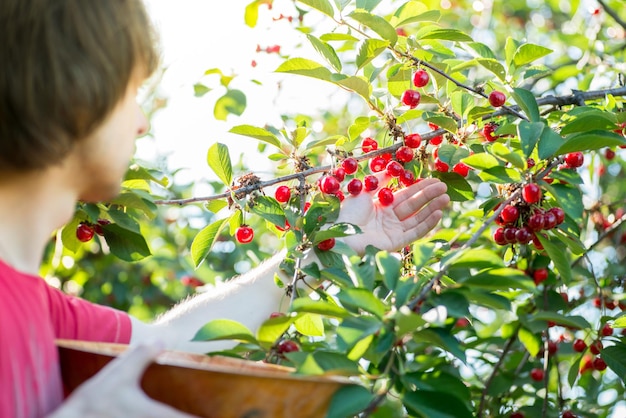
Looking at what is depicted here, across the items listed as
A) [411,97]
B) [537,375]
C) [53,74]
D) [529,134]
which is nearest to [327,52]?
[411,97]

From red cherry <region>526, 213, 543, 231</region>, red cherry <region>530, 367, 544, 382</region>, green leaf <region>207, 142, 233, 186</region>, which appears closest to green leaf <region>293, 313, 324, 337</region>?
green leaf <region>207, 142, 233, 186</region>

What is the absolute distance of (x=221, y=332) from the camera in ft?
4.09

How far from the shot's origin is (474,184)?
252cm

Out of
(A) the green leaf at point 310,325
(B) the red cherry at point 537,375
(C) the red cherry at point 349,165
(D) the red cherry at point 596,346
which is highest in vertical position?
(C) the red cherry at point 349,165

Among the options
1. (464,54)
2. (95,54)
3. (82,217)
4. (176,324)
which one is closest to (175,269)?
(464,54)

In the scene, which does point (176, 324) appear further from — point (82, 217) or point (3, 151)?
point (3, 151)

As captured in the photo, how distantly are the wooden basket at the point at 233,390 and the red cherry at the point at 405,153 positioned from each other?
2.79 ft

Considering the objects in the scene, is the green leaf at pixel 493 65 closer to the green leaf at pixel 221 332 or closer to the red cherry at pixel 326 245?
the red cherry at pixel 326 245

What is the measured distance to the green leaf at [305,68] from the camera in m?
1.75

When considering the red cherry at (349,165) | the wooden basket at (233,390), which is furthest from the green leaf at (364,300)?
the red cherry at (349,165)

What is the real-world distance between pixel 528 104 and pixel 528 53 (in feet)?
0.67

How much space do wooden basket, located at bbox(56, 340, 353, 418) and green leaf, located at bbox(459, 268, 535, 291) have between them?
31cm

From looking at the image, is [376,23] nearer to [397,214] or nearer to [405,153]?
[405,153]

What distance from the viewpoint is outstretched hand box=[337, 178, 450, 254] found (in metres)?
1.79
